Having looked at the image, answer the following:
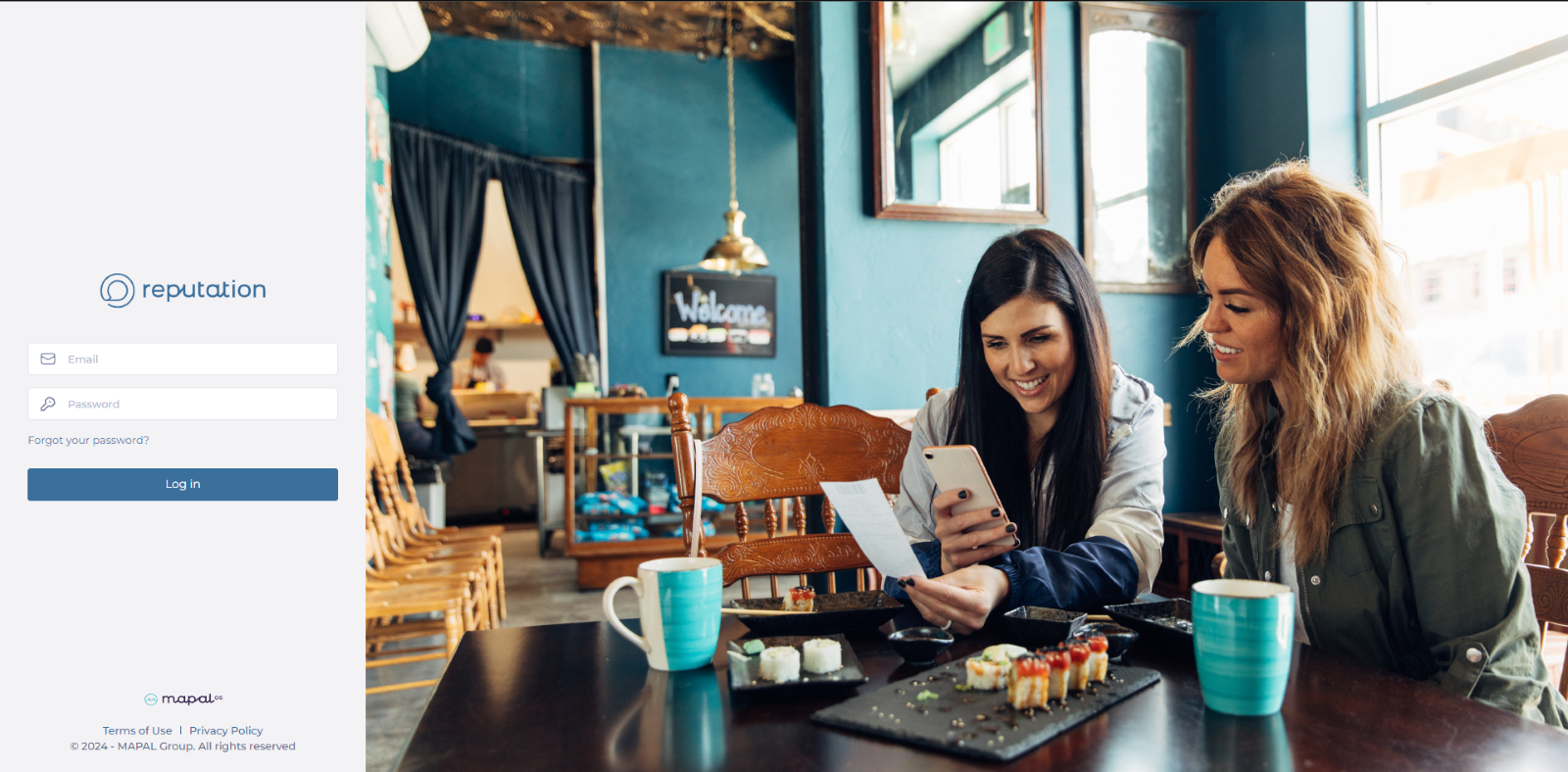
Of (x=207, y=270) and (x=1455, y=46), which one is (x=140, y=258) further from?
(x=1455, y=46)

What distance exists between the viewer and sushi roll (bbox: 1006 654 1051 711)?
663mm

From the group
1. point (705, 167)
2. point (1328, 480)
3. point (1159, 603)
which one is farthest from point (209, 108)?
point (705, 167)

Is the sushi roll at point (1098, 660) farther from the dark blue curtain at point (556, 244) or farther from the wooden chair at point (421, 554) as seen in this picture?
the dark blue curtain at point (556, 244)

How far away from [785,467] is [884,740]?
0.95 m

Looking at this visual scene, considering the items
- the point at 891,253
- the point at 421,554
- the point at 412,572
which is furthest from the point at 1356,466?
the point at 421,554

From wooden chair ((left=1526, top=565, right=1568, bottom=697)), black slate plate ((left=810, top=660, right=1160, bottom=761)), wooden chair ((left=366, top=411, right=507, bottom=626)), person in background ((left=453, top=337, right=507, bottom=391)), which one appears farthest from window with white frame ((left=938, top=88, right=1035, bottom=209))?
person in background ((left=453, top=337, right=507, bottom=391))

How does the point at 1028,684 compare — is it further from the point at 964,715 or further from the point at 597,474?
the point at 597,474

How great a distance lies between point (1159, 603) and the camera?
94 centimetres

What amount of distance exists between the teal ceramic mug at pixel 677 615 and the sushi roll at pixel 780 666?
96 mm

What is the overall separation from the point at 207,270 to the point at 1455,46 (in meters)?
3.24

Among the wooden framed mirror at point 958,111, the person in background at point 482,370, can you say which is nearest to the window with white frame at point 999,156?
the wooden framed mirror at point 958,111

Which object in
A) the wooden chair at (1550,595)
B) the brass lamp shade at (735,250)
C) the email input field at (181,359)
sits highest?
the brass lamp shade at (735,250)

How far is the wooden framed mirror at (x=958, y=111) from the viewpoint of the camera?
267 centimetres

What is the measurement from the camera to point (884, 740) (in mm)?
630
